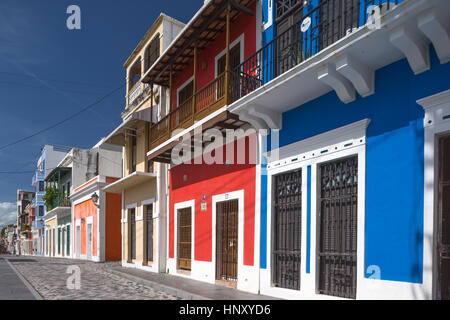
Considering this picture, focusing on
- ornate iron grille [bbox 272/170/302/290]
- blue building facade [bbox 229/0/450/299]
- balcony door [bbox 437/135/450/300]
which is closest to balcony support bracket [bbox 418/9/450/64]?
blue building facade [bbox 229/0/450/299]

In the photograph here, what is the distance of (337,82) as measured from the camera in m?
6.03

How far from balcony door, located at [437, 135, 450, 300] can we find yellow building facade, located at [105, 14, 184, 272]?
361 inches

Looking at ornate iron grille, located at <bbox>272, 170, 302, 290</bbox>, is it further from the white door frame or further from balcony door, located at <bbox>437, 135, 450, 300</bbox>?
balcony door, located at <bbox>437, 135, 450, 300</bbox>

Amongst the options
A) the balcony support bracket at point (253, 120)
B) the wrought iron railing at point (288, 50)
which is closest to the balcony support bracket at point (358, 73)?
the wrought iron railing at point (288, 50)

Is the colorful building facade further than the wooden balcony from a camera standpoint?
Yes

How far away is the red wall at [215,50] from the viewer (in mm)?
8867

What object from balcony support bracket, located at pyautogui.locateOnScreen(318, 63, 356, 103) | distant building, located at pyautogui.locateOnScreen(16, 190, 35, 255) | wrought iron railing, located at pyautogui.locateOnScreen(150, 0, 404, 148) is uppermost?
wrought iron railing, located at pyautogui.locateOnScreen(150, 0, 404, 148)

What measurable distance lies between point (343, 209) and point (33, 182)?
5367 cm

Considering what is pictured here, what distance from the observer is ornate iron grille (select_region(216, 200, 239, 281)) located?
30.3 ft

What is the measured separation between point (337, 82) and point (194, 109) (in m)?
4.38

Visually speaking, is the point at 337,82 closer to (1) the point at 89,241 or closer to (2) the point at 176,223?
(2) the point at 176,223

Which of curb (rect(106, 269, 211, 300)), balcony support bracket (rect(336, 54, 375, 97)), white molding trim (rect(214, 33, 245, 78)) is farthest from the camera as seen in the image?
white molding trim (rect(214, 33, 245, 78))

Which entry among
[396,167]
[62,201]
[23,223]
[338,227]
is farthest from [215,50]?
[23,223]

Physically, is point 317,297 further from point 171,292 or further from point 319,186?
point 171,292
